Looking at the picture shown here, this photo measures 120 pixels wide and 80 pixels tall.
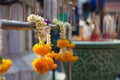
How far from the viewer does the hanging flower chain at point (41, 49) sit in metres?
1.05

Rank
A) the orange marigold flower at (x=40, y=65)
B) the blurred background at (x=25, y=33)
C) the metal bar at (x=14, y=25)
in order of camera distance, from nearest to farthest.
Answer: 1. the metal bar at (x=14, y=25)
2. the orange marigold flower at (x=40, y=65)
3. the blurred background at (x=25, y=33)

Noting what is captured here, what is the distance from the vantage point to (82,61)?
2400 mm

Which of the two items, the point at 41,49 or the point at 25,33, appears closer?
the point at 41,49

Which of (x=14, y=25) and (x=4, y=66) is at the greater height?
(x=14, y=25)

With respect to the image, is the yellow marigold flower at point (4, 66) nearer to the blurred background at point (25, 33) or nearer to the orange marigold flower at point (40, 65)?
the orange marigold flower at point (40, 65)

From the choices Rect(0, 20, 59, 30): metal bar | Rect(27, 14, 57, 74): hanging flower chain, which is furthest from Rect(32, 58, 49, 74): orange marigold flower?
Rect(0, 20, 59, 30): metal bar

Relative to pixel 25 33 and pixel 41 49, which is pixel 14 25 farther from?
pixel 25 33

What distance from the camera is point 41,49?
1082 mm

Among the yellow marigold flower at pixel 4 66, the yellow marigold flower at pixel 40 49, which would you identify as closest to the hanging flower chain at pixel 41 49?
the yellow marigold flower at pixel 40 49

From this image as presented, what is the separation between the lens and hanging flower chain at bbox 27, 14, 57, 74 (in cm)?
105

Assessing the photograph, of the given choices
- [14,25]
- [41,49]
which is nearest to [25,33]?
[41,49]

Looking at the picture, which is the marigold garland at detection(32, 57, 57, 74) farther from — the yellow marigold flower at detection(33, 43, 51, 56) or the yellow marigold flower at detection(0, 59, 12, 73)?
the yellow marigold flower at detection(0, 59, 12, 73)

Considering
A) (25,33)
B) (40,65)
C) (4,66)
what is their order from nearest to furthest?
(4,66) < (40,65) < (25,33)

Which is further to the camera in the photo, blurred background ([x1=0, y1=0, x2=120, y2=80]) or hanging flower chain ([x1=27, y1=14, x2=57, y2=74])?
blurred background ([x1=0, y1=0, x2=120, y2=80])
